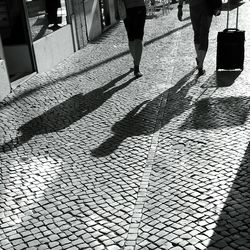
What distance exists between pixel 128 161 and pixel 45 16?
580 centimetres

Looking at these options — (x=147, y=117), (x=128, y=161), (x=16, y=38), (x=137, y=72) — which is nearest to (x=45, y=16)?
(x=16, y=38)

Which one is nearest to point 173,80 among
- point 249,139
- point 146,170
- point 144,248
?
point 249,139

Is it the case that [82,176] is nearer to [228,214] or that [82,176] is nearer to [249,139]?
[228,214]

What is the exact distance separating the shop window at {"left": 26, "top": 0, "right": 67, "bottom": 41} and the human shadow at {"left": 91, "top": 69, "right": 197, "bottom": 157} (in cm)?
357

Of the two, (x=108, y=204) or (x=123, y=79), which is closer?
(x=108, y=204)

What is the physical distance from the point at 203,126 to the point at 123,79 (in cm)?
279

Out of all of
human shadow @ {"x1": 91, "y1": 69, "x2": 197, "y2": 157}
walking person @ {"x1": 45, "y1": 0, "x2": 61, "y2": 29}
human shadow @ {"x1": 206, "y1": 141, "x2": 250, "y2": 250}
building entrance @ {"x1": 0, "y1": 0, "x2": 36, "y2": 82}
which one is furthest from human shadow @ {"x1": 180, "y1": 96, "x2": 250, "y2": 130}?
walking person @ {"x1": 45, "y1": 0, "x2": 61, "y2": 29}

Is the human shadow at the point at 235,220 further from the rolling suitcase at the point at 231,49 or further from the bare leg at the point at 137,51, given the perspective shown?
the bare leg at the point at 137,51

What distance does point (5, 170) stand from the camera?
474cm

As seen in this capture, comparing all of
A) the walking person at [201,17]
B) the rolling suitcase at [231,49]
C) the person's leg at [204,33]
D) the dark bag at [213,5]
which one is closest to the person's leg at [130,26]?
the walking person at [201,17]

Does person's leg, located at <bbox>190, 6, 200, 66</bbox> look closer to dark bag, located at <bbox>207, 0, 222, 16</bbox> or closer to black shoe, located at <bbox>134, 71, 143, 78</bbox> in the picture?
dark bag, located at <bbox>207, 0, 222, 16</bbox>

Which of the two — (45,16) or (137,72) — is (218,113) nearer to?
(137,72)

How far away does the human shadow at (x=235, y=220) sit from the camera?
326cm

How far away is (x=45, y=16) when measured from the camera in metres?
9.35
